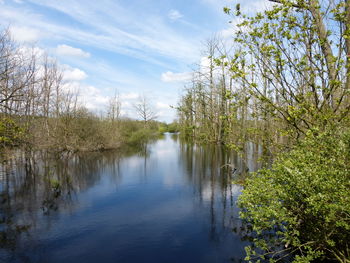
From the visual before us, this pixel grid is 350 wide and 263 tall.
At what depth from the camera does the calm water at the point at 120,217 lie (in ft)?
24.8

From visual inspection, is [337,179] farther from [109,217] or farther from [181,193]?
[181,193]

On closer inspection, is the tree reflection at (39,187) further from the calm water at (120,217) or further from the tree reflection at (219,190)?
the tree reflection at (219,190)

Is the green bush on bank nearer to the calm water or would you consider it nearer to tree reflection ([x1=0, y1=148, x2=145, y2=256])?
the calm water

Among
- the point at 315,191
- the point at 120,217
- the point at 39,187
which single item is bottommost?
the point at 120,217

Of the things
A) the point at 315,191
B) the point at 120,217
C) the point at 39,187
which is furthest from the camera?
the point at 39,187

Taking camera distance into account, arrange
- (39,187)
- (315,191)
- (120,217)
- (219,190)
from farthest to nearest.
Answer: (39,187)
(219,190)
(120,217)
(315,191)

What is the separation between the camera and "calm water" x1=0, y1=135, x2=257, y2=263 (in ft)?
24.8

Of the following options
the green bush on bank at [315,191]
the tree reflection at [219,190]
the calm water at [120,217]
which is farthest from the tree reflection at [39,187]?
the green bush on bank at [315,191]

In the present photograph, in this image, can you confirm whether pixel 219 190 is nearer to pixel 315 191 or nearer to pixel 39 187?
pixel 315 191

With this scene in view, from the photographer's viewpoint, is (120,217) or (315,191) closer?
(315,191)

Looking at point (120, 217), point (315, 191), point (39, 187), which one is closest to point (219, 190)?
point (120, 217)

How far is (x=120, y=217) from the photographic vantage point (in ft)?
33.5

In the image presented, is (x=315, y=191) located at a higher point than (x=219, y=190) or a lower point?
higher

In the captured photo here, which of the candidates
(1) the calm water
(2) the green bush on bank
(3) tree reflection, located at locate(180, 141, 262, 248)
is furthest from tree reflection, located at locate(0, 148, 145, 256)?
(2) the green bush on bank
